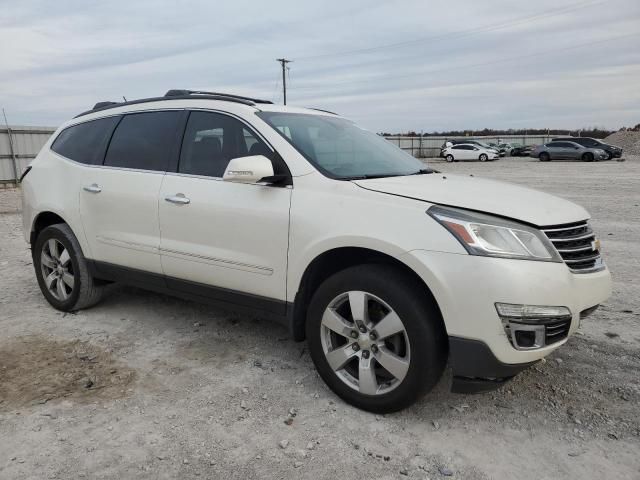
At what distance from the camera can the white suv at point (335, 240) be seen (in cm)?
266

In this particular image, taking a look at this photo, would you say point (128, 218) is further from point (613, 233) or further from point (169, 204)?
point (613, 233)

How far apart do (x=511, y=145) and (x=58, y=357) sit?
45780 millimetres

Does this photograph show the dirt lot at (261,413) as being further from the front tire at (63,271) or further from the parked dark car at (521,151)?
the parked dark car at (521,151)

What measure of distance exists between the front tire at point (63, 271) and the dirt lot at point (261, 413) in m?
0.29

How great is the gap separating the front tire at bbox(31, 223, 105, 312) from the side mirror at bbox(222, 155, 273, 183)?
7.16 feet

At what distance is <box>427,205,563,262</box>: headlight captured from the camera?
264cm

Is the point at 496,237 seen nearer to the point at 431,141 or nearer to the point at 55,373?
the point at 55,373

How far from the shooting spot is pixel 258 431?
115 inches

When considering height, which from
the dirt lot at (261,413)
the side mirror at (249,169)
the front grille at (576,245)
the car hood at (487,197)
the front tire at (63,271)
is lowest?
the dirt lot at (261,413)

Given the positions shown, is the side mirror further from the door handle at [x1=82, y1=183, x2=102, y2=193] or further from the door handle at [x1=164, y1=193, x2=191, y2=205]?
the door handle at [x1=82, y1=183, x2=102, y2=193]

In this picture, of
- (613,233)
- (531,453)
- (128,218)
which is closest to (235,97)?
(128,218)

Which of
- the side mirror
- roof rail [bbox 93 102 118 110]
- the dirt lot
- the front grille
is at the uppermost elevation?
roof rail [bbox 93 102 118 110]

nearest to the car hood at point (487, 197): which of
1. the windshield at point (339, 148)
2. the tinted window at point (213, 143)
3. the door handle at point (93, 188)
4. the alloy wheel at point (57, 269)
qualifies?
the windshield at point (339, 148)

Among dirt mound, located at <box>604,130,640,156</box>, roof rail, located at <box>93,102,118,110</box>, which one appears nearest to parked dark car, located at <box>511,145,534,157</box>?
dirt mound, located at <box>604,130,640,156</box>
